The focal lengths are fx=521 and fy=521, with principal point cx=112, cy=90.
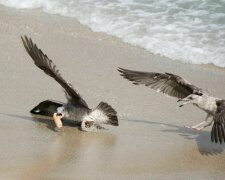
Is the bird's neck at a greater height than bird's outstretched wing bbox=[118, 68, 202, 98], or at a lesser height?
lesser

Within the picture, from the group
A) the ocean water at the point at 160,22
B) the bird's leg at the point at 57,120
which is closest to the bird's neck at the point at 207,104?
the bird's leg at the point at 57,120

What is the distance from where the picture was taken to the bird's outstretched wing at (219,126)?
516 cm

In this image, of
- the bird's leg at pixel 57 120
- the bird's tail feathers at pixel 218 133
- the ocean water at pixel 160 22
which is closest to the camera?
the bird's tail feathers at pixel 218 133

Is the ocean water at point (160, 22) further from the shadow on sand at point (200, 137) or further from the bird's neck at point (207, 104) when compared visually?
the shadow on sand at point (200, 137)

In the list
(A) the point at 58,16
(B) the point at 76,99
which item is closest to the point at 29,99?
(B) the point at 76,99

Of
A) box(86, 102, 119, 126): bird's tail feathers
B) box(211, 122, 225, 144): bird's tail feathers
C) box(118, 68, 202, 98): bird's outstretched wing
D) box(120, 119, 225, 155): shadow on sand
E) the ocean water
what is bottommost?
box(120, 119, 225, 155): shadow on sand

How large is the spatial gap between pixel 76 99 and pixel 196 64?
3343mm

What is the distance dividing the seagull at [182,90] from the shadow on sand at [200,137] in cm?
8

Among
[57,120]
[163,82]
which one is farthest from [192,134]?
[57,120]

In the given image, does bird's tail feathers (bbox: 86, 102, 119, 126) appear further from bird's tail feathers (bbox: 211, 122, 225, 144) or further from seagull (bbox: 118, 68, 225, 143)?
bird's tail feathers (bbox: 211, 122, 225, 144)

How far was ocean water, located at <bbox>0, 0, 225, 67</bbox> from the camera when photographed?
8.83m

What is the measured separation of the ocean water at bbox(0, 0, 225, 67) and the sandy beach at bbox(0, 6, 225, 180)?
43cm

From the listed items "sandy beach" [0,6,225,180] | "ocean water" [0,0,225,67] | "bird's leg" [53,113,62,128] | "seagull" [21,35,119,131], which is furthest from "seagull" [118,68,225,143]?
"ocean water" [0,0,225,67]

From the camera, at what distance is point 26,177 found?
414 cm
